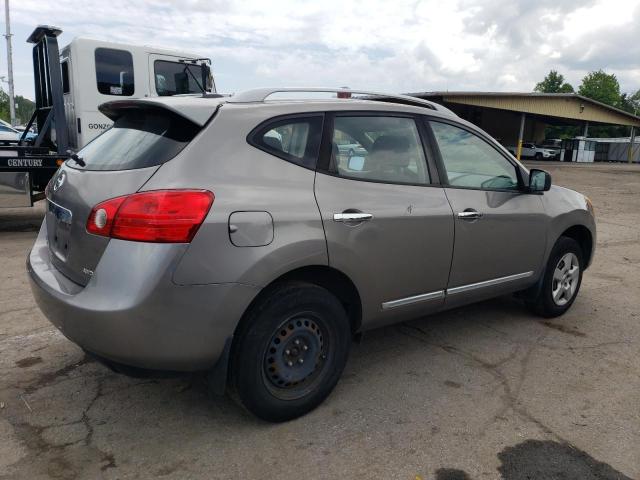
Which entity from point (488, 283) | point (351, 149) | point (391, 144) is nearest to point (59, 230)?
point (351, 149)

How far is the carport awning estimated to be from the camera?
3206 centimetres

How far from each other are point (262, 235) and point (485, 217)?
1.79 metres

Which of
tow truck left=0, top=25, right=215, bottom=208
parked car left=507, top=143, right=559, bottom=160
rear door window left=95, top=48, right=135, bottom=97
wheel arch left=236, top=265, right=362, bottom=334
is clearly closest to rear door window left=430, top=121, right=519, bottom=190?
wheel arch left=236, top=265, right=362, bottom=334

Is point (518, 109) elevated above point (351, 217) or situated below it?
above

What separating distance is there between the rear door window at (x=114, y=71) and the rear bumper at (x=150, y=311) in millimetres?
6524

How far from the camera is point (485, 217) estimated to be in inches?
145

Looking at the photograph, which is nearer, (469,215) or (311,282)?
(311,282)

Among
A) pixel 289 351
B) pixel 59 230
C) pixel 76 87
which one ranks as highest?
pixel 76 87

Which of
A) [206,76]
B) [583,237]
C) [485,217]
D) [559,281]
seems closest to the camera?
[485,217]

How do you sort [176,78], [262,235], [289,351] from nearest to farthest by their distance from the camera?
[262,235]
[289,351]
[176,78]

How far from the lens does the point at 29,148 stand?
7852mm

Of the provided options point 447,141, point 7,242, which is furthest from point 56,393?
point 7,242

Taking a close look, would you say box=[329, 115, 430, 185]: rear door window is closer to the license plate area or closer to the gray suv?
the gray suv

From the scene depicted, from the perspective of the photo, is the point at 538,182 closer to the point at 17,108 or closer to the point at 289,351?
the point at 289,351
